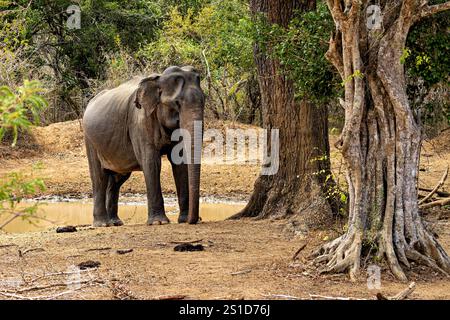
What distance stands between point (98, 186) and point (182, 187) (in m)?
2.35

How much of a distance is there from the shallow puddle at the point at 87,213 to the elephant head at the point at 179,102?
3.41 meters

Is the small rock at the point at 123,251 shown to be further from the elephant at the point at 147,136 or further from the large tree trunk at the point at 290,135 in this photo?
the large tree trunk at the point at 290,135

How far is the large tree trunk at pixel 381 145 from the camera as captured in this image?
8820mm

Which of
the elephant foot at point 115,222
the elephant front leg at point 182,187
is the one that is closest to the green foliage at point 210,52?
the elephant foot at point 115,222

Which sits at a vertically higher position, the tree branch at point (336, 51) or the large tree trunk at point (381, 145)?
the tree branch at point (336, 51)

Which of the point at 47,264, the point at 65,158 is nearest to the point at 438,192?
the point at 47,264

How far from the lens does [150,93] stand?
13773 mm

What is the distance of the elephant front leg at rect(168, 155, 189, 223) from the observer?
13.8 meters

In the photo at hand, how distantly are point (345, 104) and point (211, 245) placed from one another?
8.72ft

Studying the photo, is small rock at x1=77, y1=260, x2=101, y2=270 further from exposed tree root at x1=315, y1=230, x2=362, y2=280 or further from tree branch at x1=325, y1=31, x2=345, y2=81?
tree branch at x1=325, y1=31, x2=345, y2=81

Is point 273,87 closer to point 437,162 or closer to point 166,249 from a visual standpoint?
point 166,249

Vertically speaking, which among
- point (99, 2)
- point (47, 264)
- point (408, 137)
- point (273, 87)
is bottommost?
point (47, 264)

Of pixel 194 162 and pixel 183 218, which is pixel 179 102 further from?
pixel 183 218

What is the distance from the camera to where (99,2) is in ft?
96.3
